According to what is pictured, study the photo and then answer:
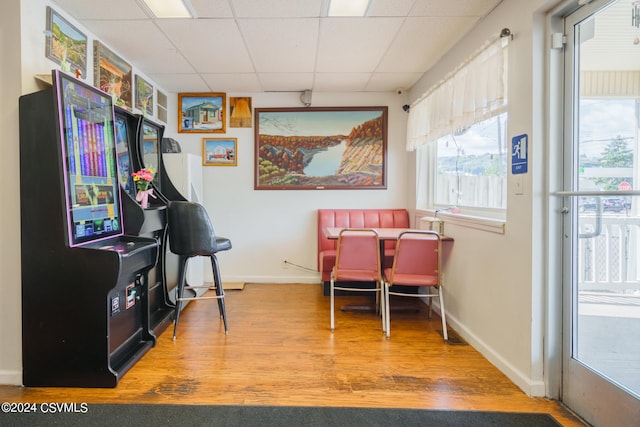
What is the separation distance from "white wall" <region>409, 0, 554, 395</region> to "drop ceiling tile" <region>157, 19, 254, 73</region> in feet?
6.66

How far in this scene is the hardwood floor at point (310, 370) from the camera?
6.06 feet

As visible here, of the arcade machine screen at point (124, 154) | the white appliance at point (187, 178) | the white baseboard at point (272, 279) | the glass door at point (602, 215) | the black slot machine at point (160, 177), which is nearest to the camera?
the glass door at point (602, 215)

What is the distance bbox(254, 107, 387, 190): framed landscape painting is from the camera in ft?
13.8

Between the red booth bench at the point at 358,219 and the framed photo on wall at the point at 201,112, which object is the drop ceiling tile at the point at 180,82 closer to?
the framed photo on wall at the point at 201,112

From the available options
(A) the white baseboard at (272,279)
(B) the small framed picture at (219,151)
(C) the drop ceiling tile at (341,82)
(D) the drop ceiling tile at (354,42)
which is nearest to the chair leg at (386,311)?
(A) the white baseboard at (272,279)

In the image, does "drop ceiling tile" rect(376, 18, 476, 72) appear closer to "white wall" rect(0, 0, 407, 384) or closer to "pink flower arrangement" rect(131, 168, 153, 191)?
"white wall" rect(0, 0, 407, 384)

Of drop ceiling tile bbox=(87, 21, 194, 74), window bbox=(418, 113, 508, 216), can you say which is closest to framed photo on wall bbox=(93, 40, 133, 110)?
drop ceiling tile bbox=(87, 21, 194, 74)

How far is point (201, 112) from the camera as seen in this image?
13.8 ft

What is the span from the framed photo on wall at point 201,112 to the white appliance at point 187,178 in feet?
2.14

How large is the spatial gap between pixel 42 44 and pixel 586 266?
3565mm

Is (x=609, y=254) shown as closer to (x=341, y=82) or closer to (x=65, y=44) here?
(x=341, y=82)

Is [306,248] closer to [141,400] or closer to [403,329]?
[403,329]

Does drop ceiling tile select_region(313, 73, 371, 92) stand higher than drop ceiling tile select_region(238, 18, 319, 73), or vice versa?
drop ceiling tile select_region(313, 73, 371, 92)

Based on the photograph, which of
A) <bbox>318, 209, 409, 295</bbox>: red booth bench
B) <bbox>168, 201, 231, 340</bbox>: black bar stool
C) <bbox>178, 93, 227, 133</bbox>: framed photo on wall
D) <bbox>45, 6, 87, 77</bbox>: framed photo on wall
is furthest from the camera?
<bbox>178, 93, 227, 133</bbox>: framed photo on wall
